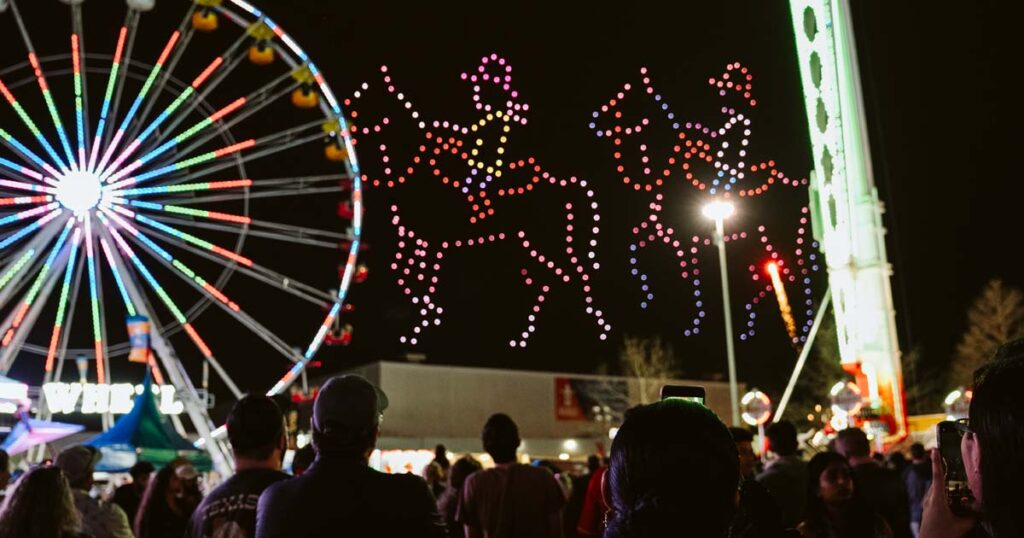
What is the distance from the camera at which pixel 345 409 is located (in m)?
3.56

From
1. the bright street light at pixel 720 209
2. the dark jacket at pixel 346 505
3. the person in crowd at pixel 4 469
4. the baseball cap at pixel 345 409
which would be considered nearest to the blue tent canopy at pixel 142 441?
the person in crowd at pixel 4 469

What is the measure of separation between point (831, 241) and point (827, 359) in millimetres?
17317

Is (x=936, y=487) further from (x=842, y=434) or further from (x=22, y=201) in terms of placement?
(x=22, y=201)

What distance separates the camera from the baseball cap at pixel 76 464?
5.92 m

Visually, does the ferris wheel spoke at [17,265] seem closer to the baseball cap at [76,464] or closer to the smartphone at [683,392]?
the baseball cap at [76,464]

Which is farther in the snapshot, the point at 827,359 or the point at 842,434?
the point at 827,359

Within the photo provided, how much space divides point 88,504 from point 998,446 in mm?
5311

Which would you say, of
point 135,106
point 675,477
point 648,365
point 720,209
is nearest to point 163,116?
point 135,106

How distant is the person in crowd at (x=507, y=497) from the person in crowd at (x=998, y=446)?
432 cm

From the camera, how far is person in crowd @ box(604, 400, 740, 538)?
1908mm

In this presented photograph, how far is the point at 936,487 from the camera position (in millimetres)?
1993

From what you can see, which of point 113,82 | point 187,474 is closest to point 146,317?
point 113,82

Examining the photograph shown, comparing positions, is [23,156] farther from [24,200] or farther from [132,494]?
[132,494]

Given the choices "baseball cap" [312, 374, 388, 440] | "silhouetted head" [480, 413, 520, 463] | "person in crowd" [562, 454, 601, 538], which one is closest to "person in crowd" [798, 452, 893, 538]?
"silhouetted head" [480, 413, 520, 463]
